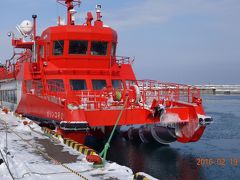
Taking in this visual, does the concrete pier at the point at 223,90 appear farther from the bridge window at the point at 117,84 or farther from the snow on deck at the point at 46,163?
the snow on deck at the point at 46,163

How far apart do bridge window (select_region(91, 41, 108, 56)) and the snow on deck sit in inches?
236

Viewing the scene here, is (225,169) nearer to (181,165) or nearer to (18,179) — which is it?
(181,165)

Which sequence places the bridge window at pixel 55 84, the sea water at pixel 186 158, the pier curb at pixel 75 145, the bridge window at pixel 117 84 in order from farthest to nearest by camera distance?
the bridge window at pixel 117 84 < the bridge window at pixel 55 84 < the sea water at pixel 186 158 < the pier curb at pixel 75 145

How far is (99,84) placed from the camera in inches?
665

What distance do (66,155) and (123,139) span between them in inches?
410

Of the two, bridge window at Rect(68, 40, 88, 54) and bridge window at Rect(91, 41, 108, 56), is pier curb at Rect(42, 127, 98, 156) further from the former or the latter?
bridge window at Rect(91, 41, 108, 56)

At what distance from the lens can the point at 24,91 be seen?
18.1m

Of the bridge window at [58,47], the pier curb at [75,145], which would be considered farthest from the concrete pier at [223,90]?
the pier curb at [75,145]

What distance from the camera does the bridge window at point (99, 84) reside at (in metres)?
16.8

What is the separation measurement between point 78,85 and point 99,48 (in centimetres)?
224

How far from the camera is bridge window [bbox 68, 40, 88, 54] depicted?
16.9 metres
